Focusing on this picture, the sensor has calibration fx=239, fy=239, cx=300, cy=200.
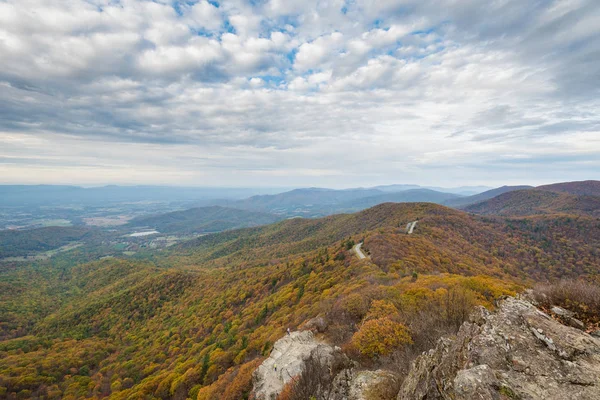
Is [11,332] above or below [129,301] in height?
below

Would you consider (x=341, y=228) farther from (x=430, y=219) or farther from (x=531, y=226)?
(x=531, y=226)

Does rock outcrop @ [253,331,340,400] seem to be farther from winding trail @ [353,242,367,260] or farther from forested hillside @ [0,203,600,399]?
winding trail @ [353,242,367,260]

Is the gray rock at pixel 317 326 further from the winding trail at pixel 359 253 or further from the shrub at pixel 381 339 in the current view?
the winding trail at pixel 359 253

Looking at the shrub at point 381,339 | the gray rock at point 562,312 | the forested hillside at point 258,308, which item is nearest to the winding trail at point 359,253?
the forested hillside at point 258,308

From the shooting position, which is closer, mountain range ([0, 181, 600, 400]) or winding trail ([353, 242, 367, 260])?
mountain range ([0, 181, 600, 400])

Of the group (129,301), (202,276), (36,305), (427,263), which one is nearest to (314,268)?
(427,263)

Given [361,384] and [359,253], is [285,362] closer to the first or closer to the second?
[361,384]

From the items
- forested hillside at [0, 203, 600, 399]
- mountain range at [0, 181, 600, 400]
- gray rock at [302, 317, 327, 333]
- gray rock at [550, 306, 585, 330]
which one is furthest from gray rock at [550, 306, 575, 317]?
gray rock at [302, 317, 327, 333]
